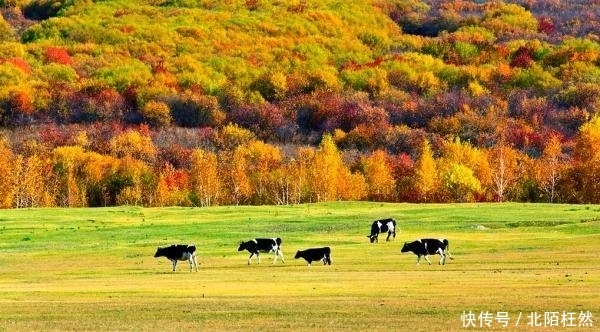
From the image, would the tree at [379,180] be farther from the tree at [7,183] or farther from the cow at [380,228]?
the cow at [380,228]

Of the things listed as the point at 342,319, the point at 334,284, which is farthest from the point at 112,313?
the point at 334,284

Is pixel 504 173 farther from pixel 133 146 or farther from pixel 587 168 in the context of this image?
pixel 133 146

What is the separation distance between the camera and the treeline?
12538 centimetres

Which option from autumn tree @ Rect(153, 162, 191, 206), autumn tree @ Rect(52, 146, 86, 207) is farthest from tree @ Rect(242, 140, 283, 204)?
autumn tree @ Rect(52, 146, 86, 207)

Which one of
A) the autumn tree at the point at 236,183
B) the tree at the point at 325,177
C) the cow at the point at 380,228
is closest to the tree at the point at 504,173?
the tree at the point at 325,177

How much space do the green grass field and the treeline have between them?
168 feet

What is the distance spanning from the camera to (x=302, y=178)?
13062cm

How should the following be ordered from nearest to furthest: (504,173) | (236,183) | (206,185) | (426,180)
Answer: (426,180), (206,185), (504,173), (236,183)

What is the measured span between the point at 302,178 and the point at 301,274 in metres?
90.2

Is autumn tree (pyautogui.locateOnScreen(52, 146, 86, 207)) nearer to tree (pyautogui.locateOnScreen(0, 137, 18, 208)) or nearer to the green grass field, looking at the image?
tree (pyautogui.locateOnScreen(0, 137, 18, 208))

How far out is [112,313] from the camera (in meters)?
29.2

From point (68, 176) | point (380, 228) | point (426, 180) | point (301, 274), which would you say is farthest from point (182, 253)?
point (68, 176)

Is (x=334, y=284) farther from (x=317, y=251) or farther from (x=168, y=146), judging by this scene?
(x=168, y=146)

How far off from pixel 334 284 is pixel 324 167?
95.6 meters
